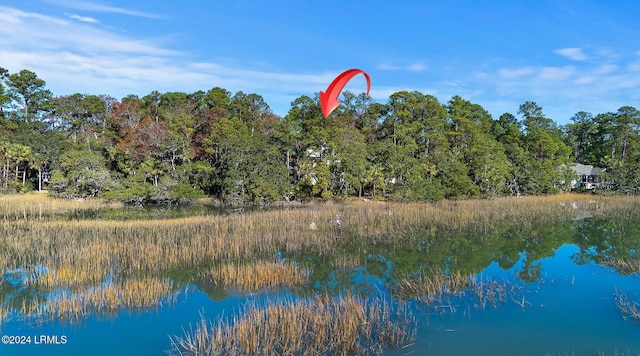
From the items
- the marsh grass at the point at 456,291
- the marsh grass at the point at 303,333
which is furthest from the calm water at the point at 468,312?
the marsh grass at the point at 303,333

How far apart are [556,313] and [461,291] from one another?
4.92ft

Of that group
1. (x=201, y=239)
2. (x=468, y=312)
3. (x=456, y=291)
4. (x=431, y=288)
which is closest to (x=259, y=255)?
(x=201, y=239)

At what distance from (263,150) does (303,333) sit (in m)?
16.8

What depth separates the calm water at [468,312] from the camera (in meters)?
5.32

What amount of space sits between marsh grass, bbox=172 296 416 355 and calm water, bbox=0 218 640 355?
0.95 ft

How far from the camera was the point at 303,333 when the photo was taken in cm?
534

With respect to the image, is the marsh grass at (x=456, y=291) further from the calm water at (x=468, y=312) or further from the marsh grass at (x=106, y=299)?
the marsh grass at (x=106, y=299)

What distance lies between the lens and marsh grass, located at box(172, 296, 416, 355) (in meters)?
4.94

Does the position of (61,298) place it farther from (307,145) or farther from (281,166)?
(307,145)

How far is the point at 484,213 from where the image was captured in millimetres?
16875

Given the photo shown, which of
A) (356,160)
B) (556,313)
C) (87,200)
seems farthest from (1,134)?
(556,313)

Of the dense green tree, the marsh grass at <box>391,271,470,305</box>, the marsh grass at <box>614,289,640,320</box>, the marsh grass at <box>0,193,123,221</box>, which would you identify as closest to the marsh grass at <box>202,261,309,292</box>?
the marsh grass at <box>391,271,470,305</box>

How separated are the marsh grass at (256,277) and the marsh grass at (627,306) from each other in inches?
211

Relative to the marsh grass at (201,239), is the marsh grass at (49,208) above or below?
above
